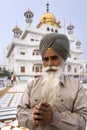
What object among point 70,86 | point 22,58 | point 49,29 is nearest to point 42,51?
point 70,86

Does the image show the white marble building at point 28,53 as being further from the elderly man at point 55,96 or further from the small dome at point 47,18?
the elderly man at point 55,96

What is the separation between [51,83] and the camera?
63 cm

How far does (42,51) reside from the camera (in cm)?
67

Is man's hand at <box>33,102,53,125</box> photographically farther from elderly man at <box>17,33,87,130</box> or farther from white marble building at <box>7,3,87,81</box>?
white marble building at <box>7,3,87,81</box>

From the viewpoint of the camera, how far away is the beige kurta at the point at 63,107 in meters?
0.56

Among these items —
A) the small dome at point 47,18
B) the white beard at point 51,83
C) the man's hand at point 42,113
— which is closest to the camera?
the man's hand at point 42,113

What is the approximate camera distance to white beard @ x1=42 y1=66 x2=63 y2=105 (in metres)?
0.61

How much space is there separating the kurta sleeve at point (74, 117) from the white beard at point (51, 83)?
6cm

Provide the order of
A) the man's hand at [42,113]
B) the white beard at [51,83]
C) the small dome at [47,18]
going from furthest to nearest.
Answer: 1. the small dome at [47,18]
2. the white beard at [51,83]
3. the man's hand at [42,113]

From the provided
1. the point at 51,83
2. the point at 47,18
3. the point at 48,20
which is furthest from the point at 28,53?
the point at 51,83

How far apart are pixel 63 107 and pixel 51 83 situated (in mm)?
104

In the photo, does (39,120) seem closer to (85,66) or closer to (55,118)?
(55,118)

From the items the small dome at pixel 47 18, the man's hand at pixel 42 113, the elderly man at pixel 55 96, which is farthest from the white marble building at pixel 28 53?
the man's hand at pixel 42 113

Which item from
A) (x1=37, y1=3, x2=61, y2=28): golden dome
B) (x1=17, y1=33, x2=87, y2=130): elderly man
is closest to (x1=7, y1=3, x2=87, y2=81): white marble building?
(x1=37, y1=3, x2=61, y2=28): golden dome
